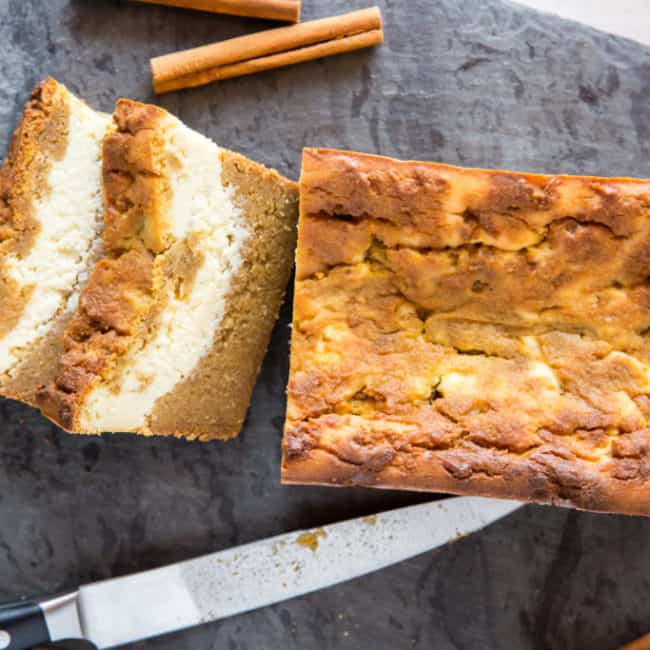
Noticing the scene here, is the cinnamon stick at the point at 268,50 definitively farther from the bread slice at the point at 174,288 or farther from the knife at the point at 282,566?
the knife at the point at 282,566

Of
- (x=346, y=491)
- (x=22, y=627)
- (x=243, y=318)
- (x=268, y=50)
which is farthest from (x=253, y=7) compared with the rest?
(x=22, y=627)

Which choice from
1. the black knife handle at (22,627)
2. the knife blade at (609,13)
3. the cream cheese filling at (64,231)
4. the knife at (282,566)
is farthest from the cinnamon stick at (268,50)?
the black knife handle at (22,627)

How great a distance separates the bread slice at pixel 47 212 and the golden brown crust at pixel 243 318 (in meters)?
0.52

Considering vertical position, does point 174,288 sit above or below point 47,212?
below

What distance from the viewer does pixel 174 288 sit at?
278 centimetres

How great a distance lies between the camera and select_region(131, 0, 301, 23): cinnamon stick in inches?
124

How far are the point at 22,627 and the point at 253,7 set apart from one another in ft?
8.74

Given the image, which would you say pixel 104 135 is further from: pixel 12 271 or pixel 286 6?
pixel 286 6

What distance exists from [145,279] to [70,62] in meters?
1.24

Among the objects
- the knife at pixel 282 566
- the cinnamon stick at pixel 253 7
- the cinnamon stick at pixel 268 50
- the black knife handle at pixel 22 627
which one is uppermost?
the cinnamon stick at pixel 253 7

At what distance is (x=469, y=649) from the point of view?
10.7 ft

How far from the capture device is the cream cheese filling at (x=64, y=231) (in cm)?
281

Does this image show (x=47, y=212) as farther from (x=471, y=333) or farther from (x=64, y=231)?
(x=471, y=333)

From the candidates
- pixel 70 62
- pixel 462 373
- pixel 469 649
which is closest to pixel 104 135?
pixel 70 62
